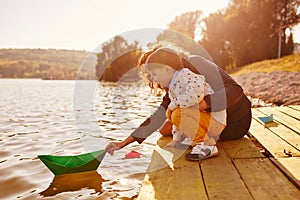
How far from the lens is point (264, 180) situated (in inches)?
83.7

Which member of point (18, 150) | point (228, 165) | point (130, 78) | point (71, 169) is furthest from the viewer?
point (130, 78)

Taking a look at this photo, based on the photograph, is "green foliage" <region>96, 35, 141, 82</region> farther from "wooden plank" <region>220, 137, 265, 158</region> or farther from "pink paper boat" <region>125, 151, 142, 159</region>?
"wooden plank" <region>220, 137, 265, 158</region>

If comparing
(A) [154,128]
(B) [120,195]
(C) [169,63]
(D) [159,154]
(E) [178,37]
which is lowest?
(B) [120,195]

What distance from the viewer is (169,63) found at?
2.59 metres

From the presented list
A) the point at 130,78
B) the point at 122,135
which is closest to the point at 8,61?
the point at 130,78

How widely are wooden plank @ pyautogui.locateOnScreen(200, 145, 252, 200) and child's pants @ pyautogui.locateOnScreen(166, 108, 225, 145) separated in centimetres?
23

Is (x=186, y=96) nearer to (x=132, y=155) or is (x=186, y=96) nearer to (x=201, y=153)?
(x=201, y=153)

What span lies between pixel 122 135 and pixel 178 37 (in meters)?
27.4

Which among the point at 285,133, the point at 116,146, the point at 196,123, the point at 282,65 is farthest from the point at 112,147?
the point at 282,65

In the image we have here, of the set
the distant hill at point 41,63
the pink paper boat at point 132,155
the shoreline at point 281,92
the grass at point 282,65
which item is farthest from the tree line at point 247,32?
the distant hill at point 41,63

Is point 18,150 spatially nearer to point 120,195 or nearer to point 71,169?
point 71,169

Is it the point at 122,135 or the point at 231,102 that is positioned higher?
the point at 231,102

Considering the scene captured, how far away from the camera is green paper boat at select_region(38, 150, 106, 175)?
3030mm

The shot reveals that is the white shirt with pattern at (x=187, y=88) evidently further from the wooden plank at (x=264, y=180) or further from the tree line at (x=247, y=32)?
the tree line at (x=247, y=32)
